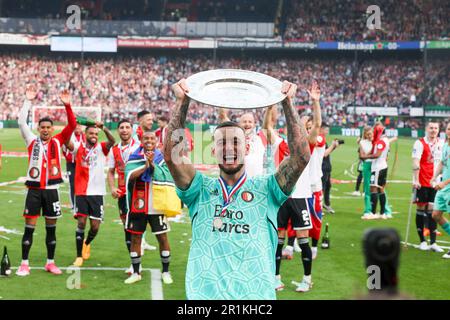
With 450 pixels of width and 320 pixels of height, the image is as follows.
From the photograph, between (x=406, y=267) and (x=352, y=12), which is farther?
(x=352, y=12)

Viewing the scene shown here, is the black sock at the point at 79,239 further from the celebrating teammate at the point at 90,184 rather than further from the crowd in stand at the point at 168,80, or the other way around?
the crowd in stand at the point at 168,80

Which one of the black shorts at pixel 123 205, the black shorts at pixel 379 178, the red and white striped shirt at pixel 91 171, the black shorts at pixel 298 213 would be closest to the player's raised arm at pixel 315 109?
the black shorts at pixel 298 213

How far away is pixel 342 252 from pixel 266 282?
8202 mm

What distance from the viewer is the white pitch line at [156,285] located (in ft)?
28.5

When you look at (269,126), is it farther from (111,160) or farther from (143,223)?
(111,160)

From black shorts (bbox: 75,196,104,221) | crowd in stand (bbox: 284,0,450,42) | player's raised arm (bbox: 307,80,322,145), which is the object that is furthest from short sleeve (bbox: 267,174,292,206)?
crowd in stand (bbox: 284,0,450,42)

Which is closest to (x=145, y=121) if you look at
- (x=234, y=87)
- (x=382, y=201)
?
(x=234, y=87)

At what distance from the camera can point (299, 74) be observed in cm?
6312

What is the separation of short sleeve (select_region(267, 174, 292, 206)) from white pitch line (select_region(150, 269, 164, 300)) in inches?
187

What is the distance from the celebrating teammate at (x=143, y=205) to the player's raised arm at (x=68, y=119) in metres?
1.06

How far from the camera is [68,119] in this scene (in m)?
9.64
